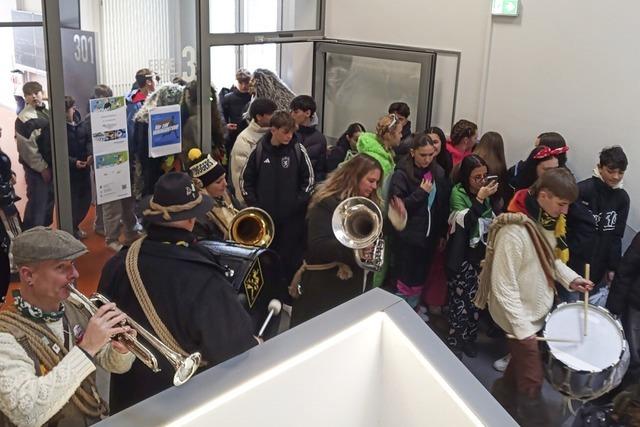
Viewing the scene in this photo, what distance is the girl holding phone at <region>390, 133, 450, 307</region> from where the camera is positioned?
175 inches

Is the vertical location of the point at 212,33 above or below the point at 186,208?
above

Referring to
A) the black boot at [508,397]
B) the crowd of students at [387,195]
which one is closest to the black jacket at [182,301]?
the crowd of students at [387,195]

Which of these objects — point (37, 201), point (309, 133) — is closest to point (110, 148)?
point (37, 201)

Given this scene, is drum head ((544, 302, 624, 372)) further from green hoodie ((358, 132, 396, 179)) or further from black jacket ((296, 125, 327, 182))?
black jacket ((296, 125, 327, 182))

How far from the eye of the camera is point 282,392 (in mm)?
1386

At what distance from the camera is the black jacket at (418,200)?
175 inches

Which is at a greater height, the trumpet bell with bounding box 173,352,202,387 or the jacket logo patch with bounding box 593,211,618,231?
the trumpet bell with bounding box 173,352,202,387

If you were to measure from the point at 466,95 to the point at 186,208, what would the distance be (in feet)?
12.8

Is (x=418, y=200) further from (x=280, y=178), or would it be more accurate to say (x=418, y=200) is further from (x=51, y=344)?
(x=51, y=344)

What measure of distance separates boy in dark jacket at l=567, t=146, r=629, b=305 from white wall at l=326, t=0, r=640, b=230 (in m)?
0.60

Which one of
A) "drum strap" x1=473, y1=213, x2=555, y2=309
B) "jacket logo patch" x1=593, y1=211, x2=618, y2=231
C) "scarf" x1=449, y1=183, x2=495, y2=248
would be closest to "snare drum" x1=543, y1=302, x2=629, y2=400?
"drum strap" x1=473, y1=213, x2=555, y2=309

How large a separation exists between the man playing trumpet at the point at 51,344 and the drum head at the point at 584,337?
231cm

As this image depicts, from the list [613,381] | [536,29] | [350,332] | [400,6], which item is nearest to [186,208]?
[350,332]

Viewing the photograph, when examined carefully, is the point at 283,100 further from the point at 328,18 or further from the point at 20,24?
the point at 20,24
